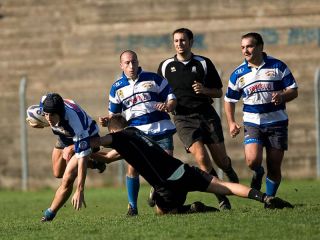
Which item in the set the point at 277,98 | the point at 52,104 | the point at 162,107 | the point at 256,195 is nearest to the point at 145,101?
the point at 162,107

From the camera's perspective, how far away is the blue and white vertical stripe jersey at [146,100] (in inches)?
505

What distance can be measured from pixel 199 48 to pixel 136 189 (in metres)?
10.5

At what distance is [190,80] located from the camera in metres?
13.3

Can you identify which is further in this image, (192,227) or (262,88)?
(262,88)

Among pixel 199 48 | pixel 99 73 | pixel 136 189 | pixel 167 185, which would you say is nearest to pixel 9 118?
pixel 99 73

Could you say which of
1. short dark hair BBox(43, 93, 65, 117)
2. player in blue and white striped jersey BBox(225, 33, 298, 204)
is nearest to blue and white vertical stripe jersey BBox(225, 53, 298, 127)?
player in blue and white striped jersey BBox(225, 33, 298, 204)

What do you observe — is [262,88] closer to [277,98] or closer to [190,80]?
[277,98]

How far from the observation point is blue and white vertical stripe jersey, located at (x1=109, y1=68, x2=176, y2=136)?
42.1 ft

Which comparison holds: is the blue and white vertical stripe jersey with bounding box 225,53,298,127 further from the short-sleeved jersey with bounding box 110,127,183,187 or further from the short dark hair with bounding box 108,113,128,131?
the short-sleeved jersey with bounding box 110,127,183,187

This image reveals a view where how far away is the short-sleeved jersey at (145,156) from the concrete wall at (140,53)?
31.9 ft

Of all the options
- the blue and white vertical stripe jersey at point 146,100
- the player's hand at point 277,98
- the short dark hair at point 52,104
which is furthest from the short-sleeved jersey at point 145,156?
the player's hand at point 277,98

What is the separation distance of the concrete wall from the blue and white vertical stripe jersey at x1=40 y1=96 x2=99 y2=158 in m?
9.73

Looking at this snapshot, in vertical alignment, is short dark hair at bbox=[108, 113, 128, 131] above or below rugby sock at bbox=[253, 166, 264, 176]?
above

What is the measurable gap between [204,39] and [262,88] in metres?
10.5
